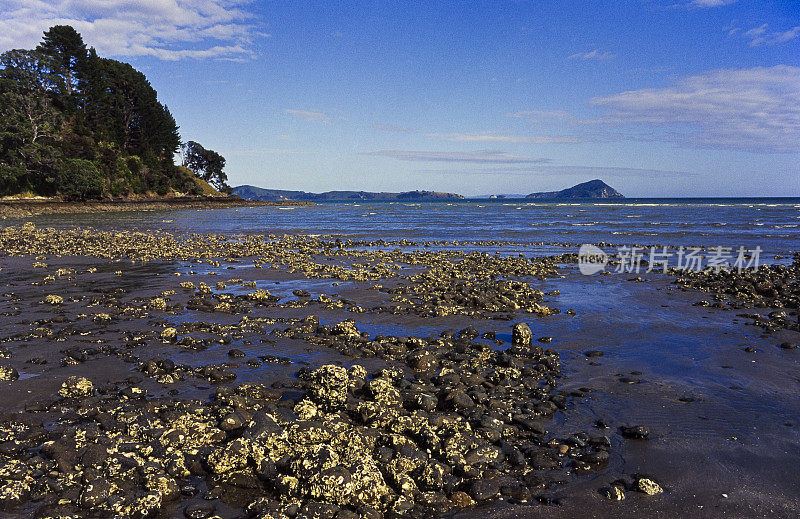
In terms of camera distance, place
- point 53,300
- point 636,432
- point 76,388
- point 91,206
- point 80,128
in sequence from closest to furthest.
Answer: point 636,432, point 76,388, point 53,300, point 91,206, point 80,128

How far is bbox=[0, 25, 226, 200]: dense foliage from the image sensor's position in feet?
241

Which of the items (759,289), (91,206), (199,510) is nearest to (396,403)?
(199,510)

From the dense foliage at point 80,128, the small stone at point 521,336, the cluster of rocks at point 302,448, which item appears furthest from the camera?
the dense foliage at point 80,128

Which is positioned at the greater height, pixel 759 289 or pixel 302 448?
pixel 759 289

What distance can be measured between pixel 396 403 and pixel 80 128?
10900 centimetres

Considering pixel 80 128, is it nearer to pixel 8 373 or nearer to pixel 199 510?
pixel 8 373

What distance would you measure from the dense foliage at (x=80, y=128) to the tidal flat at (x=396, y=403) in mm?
72079

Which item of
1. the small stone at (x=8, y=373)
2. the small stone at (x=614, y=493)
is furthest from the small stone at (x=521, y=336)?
the small stone at (x=8, y=373)


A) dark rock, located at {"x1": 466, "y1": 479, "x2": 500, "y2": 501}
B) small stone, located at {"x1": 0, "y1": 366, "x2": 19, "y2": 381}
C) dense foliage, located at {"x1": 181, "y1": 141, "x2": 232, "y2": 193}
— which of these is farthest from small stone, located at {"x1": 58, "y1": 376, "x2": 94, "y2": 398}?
dense foliage, located at {"x1": 181, "y1": 141, "x2": 232, "y2": 193}

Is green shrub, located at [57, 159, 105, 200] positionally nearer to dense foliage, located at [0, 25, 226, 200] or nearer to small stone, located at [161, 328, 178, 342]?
dense foliage, located at [0, 25, 226, 200]

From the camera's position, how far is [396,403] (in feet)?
23.9

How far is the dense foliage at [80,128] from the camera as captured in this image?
73.5 metres

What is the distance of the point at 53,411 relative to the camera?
23.2 ft

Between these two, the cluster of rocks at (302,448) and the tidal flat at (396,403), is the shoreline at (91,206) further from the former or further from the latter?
the cluster of rocks at (302,448)
